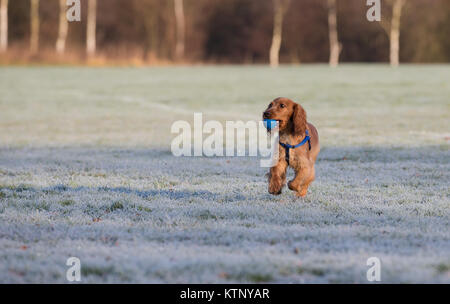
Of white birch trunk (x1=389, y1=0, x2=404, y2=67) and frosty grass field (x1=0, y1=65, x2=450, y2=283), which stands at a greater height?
white birch trunk (x1=389, y1=0, x2=404, y2=67)

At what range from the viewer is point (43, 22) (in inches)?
2272

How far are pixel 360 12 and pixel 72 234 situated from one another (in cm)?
5553

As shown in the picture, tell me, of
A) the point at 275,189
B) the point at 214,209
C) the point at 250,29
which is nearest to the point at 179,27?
the point at 250,29

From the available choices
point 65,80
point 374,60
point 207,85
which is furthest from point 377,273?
point 374,60

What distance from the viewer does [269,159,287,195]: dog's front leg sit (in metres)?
6.46

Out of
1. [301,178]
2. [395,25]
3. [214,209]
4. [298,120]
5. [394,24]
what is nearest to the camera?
[214,209]

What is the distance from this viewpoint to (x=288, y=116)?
6383 millimetres

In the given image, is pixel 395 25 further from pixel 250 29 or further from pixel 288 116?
pixel 288 116

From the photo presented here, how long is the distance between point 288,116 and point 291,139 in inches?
9.1

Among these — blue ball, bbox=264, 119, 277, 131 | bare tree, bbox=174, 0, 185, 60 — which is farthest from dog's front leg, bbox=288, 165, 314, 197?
bare tree, bbox=174, 0, 185, 60

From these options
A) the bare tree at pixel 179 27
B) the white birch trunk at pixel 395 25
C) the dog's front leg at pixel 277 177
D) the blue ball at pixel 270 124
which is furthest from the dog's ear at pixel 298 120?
the bare tree at pixel 179 27

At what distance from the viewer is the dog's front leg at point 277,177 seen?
6459 mm

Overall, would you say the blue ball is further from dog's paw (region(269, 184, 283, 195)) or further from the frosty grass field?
the frosty grass field

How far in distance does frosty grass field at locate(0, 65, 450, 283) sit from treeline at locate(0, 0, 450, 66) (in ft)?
137
